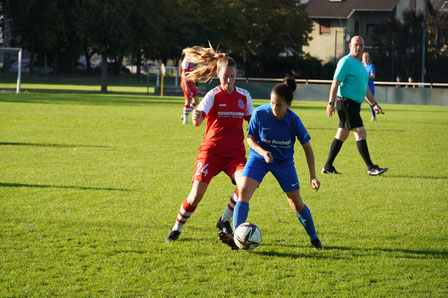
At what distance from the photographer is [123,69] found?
246ft

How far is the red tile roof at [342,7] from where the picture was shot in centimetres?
6050

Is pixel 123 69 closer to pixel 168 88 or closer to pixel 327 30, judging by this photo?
pixel 327 30

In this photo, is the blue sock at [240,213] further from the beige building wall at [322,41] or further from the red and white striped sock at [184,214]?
the beige building wall at [322,41]

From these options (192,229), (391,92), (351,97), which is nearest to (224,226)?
(192,229)

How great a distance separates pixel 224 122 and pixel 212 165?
44 centimetres

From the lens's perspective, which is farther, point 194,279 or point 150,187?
point 150,187

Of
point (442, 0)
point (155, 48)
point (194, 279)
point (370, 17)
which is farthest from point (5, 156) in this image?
point (442, 0)

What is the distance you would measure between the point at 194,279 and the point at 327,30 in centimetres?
6265

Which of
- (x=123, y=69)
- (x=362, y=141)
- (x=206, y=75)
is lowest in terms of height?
(x=362, y=141)

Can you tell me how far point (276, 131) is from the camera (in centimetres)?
547

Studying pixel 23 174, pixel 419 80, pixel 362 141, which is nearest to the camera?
pixel 23 174

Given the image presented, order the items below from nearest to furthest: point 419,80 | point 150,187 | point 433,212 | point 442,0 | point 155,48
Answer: point 433,212, point 150,187, point 419,80, point 155,48, point 442,0

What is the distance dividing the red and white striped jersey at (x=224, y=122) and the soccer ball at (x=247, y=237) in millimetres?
838

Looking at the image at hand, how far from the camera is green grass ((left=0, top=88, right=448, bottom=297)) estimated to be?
15.4 feet
